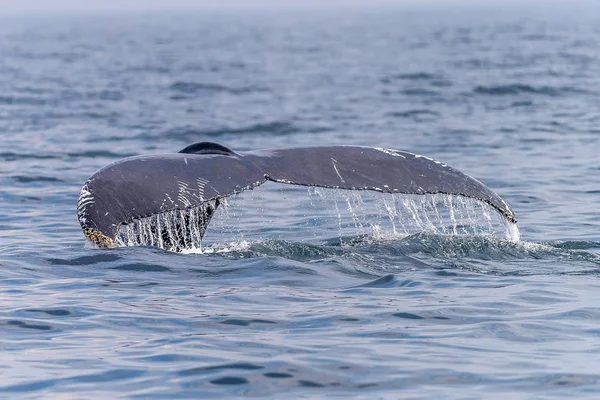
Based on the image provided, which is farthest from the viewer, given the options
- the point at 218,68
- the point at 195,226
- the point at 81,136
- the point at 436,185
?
the point at 218,68

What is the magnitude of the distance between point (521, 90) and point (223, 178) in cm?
1957

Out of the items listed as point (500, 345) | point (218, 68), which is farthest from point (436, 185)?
point (218, 68)

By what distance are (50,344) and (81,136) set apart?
1288cm

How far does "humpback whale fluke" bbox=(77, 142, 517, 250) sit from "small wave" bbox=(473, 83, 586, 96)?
1824 centimetres

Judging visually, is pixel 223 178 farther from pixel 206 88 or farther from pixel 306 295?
pixel 206 88

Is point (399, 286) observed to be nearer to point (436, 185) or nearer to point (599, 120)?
point (436, 185)

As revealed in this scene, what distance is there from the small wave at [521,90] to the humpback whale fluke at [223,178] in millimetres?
18244

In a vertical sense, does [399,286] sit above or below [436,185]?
below

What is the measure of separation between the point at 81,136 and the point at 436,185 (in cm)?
1241

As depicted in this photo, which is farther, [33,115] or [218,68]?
[218,68]

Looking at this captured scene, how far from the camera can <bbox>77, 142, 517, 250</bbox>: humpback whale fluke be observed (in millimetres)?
7156

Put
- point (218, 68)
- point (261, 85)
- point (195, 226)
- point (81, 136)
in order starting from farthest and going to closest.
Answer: point (218, 68)
point (261, 85)
point (81, 136)
point (195, 226)

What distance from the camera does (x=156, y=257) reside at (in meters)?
8.53

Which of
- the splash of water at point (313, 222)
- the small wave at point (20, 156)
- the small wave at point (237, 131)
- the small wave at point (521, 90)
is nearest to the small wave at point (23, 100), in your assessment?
the small wave at point (237, 131)
